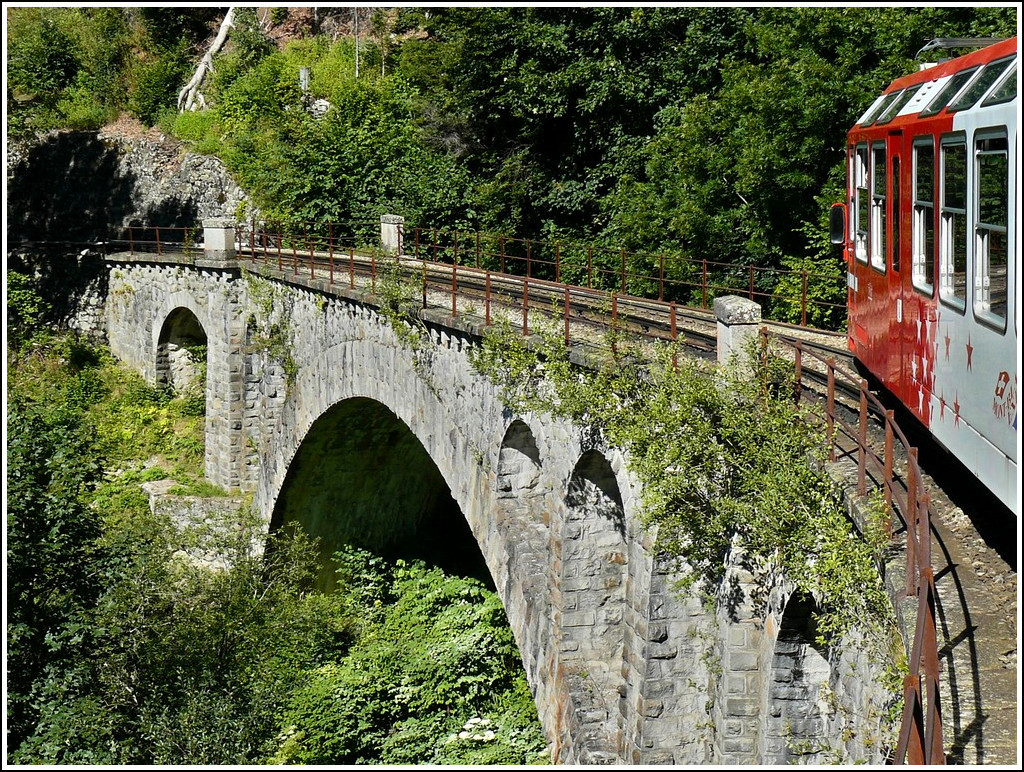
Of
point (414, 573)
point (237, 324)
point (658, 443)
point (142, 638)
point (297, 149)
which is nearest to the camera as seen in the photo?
point (658, 443)

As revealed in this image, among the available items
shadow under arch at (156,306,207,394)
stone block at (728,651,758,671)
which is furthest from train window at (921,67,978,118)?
shadow under arch at (156,306,207,394)

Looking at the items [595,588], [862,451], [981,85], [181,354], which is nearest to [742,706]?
[862,451]

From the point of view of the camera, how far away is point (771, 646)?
8.96 meters

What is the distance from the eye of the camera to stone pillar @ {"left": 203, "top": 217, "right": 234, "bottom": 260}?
25.2 m

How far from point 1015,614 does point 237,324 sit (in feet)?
68.5

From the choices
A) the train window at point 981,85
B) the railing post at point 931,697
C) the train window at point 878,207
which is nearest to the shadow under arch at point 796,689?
the train window at point 878,207

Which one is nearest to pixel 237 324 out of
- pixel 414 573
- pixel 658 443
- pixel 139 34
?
pixel 414 573

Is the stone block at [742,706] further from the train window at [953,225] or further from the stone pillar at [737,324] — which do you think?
the train window at [953,225]

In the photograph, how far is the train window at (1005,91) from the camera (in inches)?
261

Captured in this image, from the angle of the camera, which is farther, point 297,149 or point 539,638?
point 297,149

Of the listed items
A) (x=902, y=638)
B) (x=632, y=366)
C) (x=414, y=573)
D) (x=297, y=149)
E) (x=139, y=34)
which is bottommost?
(x=414, y=573)

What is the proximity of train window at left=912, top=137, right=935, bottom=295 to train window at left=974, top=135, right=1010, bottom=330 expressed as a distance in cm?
114

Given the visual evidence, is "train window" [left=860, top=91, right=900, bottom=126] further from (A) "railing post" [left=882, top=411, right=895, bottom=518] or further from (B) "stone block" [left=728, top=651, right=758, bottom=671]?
(B) "stone block" [left=728, top=651, right=758, bottom=671]

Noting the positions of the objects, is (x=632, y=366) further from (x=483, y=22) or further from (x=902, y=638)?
(x=483, y=22)
